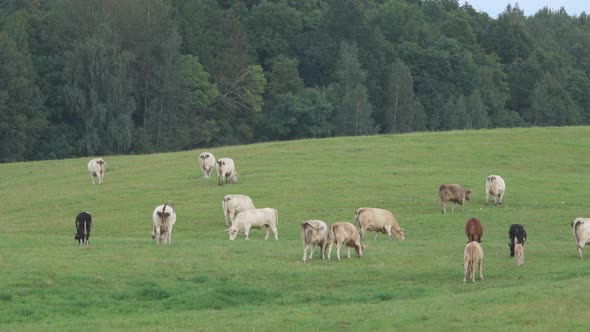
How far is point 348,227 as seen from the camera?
97.8 feet

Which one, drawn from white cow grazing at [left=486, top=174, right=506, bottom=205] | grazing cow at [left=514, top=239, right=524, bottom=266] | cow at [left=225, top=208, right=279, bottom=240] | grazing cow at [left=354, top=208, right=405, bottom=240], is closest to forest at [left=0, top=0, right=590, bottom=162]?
white cow grazing at [left=486, top=174, right=506, bottom=205]

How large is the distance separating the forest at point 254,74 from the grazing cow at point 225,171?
152 ft

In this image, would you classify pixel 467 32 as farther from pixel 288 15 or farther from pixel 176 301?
pixel 176 301

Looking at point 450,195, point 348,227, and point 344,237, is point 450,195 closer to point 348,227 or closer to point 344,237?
point 348,227

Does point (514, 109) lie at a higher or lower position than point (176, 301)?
higher

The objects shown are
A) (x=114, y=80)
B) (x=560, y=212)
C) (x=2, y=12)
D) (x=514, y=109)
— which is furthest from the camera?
(x=514, y=109)

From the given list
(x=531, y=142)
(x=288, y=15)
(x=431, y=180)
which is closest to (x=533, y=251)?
(x=431, y=180)

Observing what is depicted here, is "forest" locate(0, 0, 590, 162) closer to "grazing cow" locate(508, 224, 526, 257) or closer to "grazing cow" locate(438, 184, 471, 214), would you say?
"grazing cow" locate(438, 184, 471, 214)

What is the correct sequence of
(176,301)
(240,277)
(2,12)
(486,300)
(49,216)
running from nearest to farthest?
(486,300)
(176,301)
(240,277)
(49,216)
(2,12)

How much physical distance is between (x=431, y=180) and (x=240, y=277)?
24846 mm

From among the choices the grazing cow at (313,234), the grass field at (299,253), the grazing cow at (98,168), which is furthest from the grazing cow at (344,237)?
the grazing cow at (98,168)

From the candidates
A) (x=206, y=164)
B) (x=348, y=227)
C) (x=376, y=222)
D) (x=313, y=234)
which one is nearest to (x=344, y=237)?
(x=348, y=227)

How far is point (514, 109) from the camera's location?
136 metres

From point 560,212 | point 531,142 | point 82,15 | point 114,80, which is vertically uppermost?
point 82,15
